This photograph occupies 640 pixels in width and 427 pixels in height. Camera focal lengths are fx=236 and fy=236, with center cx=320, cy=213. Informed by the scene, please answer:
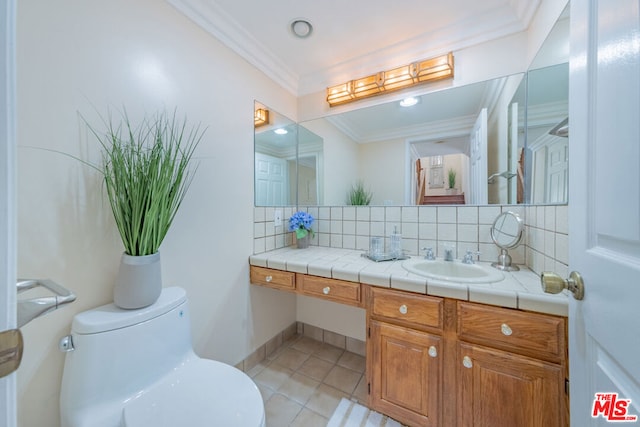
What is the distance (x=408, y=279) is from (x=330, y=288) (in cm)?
43

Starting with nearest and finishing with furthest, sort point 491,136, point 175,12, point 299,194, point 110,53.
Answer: point 110,53
point 175,12
point 491,136
point 299,194

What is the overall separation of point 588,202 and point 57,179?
1.58 m

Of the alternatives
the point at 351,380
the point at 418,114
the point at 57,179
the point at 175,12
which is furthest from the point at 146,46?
the point at 351,380

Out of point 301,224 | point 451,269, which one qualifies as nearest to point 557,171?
point 451,269

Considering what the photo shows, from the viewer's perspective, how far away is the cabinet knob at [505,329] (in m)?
0.91

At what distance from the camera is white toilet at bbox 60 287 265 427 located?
0.77 meters

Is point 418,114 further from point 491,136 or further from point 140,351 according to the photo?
point 140,351

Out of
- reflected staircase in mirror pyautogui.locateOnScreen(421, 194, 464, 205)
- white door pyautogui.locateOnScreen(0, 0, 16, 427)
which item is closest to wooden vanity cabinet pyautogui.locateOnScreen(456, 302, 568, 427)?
reflected staircase in mirror pyautogui.locateOnScreen(421, 194, 464, 205)

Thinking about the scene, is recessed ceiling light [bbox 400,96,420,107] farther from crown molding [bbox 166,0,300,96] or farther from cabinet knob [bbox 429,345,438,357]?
cabinet knob [bbox 429,345,438,357]

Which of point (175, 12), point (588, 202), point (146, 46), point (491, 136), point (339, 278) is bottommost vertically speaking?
point (339, 278)

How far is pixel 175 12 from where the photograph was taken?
1204 mm

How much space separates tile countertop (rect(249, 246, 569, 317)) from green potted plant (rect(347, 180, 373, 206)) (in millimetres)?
399

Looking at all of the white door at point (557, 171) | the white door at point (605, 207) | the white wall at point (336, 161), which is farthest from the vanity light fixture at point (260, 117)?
the white door at point (557, 171)

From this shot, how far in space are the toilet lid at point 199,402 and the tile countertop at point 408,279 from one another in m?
0.63
